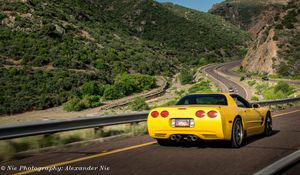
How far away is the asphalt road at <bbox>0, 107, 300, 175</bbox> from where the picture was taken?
20.4ft

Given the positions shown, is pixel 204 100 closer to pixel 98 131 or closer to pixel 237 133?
pixel 237 133

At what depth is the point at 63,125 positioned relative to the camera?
9273 millimetres

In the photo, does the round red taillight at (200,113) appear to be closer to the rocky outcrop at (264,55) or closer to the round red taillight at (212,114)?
the round red taillight at (212,114)

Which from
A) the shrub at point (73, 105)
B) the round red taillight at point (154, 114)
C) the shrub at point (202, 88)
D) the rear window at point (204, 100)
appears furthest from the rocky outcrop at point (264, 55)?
the round red taillight at point (154, 114)

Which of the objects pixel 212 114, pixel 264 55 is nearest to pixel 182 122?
pixel 212 114

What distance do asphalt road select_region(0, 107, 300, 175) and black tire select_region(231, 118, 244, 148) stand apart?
0.50ft

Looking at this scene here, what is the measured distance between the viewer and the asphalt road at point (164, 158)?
20.4ft

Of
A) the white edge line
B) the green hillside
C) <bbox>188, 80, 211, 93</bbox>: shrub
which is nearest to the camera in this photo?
the white edge line

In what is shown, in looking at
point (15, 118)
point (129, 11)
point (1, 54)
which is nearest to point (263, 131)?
point (15, 118)

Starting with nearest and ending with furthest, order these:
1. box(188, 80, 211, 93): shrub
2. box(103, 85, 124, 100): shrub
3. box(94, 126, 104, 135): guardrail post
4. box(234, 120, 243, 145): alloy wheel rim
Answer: box(234, 120, 243, 145): alloy wheel rim → box(94, 126, 104, 135): guardrail post → box(103, 85, 124, 100): shrub → box(188, 80, 211, 93): shrub

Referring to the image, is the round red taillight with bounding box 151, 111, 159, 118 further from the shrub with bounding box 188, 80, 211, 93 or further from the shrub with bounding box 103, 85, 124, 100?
the shrub with bounding box 188, 80, 211, 93

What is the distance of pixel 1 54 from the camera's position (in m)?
54.4

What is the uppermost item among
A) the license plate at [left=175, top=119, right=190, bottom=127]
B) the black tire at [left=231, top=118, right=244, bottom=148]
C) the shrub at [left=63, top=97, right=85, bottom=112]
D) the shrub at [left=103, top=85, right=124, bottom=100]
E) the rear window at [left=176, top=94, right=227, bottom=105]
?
the rear window at [left=176, top=94, right=227, bottom=105]

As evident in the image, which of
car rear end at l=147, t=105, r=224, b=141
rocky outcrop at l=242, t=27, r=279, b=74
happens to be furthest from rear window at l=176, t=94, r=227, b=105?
A: rocky outcrop at l=242, t=27, r=279, b=74
